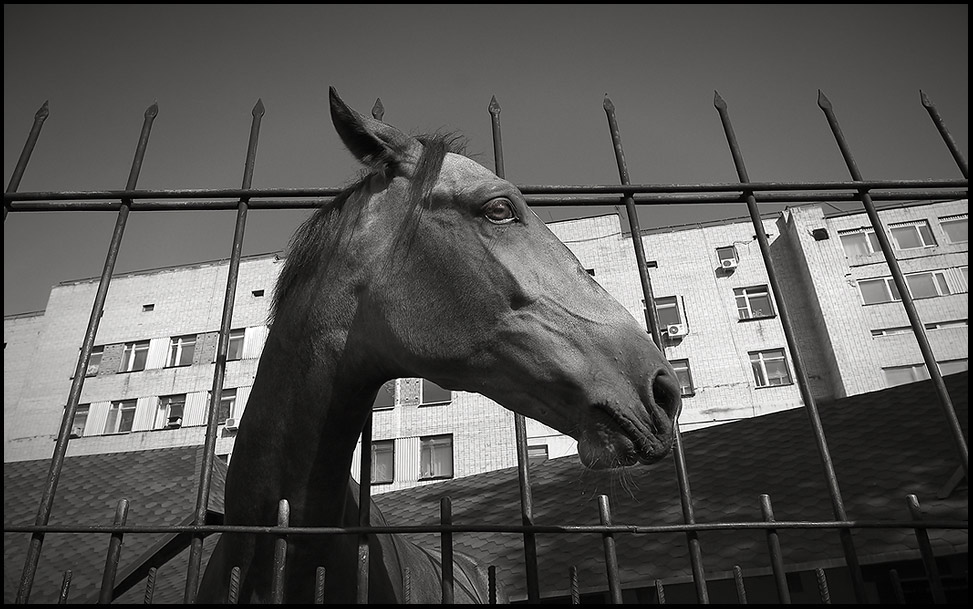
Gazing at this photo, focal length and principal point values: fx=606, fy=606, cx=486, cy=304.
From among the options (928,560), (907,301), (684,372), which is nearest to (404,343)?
(928,560)

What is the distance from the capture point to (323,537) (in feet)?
7.22

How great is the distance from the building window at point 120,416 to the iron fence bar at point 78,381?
26792 millimetres

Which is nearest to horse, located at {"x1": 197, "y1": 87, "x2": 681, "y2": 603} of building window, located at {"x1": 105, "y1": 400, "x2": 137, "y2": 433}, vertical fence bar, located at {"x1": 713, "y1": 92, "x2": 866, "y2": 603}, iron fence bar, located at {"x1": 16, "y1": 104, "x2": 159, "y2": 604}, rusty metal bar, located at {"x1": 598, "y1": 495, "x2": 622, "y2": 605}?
rusty metal bar, located at {"x1": 598, "y1": 495, "x2": 622, "y2": 605}

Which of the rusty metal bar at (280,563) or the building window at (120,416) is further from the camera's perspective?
the building window at (120,416)

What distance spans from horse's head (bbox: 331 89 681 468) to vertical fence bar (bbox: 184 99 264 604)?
0.51 m

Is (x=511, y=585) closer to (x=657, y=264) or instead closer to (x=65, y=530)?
(x=65, y=530)

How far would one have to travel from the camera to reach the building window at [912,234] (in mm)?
23875

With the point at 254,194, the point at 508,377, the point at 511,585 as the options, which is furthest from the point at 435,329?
the point at 511,585

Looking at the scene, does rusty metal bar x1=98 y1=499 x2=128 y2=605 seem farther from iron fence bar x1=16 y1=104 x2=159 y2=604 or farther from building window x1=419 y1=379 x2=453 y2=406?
building window x1=419 y1=379 x2=453 y2=406

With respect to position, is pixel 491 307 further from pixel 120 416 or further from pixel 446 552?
pixel 120 416

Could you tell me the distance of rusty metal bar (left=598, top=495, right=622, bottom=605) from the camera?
1.89 m

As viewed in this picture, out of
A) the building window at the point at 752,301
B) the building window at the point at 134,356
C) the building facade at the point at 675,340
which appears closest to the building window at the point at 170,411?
the building facade at the point at 675,340

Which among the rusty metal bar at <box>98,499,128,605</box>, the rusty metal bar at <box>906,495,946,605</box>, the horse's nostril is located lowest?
the rusty metal bar at <box>906,495,946,605</box>

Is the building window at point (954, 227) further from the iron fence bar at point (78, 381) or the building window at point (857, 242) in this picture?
the iron fence bar at point (78, 381)
